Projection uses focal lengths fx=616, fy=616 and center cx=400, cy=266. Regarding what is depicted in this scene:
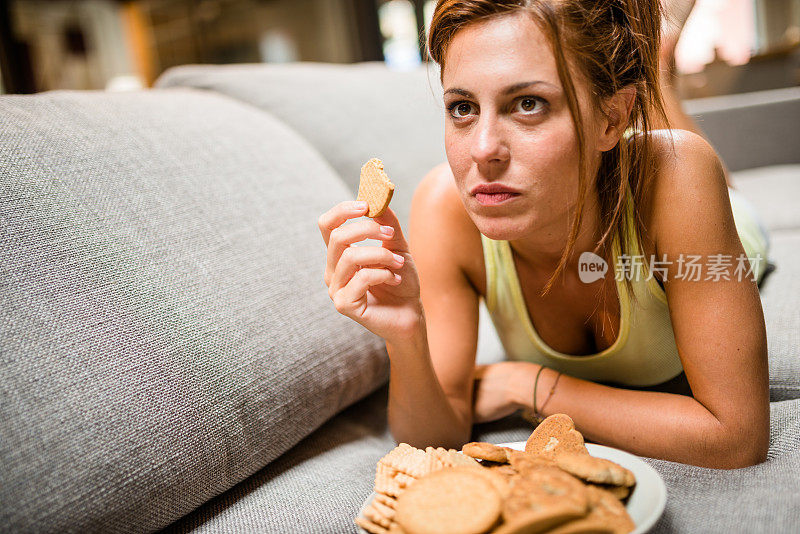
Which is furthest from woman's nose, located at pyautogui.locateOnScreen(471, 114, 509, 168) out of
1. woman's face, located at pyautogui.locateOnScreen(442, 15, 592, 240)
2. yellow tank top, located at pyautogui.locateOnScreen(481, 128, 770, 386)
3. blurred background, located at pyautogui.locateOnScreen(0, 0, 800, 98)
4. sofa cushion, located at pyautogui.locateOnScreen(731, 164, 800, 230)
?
blurred background, located at pyautogui.locateOnScreen(0, 0, 800, 98)

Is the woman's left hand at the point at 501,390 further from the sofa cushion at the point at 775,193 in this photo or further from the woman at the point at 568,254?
the sofa cushion at the point at 775,193

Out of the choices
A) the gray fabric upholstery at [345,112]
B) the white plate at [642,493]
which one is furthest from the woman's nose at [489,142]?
the gray fabric upholstery at [345,112]

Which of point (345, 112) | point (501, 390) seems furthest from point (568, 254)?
point (345, 112)

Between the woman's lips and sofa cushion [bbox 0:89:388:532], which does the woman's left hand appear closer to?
sofa cushion [bbox 0:89:388:532]

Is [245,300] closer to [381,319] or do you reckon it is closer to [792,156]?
[381,319]

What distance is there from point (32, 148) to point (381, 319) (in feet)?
1.81

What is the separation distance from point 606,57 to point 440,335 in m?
0.53

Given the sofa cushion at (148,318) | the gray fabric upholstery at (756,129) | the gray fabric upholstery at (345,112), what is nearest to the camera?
the sofa cushion at (148,318)

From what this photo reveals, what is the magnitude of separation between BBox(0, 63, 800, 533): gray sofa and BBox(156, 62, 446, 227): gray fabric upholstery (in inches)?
8.7

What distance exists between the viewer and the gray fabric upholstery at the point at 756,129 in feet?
9.27

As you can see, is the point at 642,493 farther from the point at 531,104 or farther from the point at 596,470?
the point at 531,104

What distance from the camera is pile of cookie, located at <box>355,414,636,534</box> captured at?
58 cm

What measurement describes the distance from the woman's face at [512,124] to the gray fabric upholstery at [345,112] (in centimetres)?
67

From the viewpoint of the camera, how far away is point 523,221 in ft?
2.72
